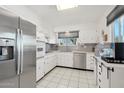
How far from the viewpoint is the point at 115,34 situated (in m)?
2.69

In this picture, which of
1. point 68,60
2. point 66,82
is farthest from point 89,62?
point 66,82

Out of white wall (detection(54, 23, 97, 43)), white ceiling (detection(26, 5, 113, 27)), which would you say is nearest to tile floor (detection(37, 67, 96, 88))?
white wall (detection(54, 23, 97, 43))

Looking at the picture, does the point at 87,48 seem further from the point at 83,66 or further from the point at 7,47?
the point at 7,47

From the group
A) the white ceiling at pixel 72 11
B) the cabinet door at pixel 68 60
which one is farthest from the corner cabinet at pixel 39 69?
the cabinet door at pixel 68 60

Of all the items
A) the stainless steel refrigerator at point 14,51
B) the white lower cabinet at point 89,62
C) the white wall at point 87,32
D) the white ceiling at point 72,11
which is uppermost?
the white ceiling at point 72,11

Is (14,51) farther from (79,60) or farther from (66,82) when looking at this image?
(79,60)

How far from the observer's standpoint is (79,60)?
4656 millimetres

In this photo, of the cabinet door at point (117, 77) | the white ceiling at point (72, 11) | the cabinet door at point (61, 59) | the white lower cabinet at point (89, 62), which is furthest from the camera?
the cabinet door at point (61, 59)

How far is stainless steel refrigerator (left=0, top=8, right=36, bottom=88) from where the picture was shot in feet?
4.06

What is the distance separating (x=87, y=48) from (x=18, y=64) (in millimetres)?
4252

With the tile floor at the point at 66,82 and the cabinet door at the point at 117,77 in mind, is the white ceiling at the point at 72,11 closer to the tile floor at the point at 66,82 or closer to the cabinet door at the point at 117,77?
the cabinet door at the point at 117,77

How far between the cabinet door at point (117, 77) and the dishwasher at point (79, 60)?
301 cm

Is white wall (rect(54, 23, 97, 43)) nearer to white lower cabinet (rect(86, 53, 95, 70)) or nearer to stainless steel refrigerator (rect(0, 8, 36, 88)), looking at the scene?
white lower cabinet (rect(86, 53, 95, 70))

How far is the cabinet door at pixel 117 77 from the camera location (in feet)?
5.05
